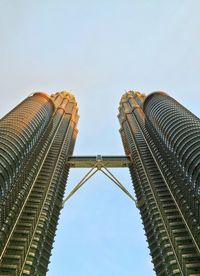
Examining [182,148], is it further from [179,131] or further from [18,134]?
[18,134]

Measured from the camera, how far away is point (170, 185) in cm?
8650

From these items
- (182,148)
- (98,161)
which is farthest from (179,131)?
(98,161)

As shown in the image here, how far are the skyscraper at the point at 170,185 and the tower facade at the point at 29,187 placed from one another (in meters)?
24.7

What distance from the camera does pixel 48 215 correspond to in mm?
79188

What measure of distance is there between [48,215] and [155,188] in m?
29.7

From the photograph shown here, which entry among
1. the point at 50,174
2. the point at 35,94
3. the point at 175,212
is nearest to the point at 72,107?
the point at 35,94

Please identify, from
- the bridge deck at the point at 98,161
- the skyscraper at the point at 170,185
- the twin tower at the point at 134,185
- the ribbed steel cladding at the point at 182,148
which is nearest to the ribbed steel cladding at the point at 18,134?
the twin tower at the point at 134,185

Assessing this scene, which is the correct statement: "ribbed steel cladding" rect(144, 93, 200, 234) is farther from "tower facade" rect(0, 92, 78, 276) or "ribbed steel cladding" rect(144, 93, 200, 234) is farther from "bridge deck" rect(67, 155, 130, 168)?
"tower facade" rect(0, 92, 78, 276)

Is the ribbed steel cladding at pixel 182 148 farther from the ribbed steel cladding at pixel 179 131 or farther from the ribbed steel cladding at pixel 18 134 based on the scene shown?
the ribbed steel cladding at pixel 18 134

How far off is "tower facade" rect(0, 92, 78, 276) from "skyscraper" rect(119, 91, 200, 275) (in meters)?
24.7

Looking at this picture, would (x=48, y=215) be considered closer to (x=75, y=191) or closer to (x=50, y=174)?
(x=50, y=174)

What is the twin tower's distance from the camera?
65625 mm

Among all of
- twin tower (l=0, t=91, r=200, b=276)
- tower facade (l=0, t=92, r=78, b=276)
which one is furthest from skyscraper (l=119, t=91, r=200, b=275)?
tower facade (l=0, t=92, r=78, b=276)

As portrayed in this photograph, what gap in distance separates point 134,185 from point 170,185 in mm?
16862
